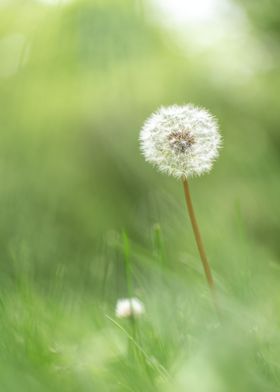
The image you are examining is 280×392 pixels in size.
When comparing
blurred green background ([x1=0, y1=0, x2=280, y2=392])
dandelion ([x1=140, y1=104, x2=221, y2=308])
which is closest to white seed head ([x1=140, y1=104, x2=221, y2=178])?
dandelion ([x1=140, y1=104, x2=221, y2=308])

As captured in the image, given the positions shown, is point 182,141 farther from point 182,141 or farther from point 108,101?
point 108,101

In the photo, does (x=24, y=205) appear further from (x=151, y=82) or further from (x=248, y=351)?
(x=248, y=351)

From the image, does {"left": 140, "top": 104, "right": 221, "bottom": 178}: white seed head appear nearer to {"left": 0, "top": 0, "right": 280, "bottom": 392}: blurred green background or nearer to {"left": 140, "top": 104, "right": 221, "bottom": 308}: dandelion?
{"left": 140, "top": 104, "right": 221, "bottom": 308}: dandelion

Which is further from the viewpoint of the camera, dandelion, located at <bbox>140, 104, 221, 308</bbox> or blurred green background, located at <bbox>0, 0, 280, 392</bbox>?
blurred green background, located at <bbox>0, 0, 280, 392</bbox>

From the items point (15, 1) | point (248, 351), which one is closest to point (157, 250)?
point (248, 351)

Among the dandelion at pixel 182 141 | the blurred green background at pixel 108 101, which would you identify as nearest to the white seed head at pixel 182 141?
the dandelion at pixel 182 141

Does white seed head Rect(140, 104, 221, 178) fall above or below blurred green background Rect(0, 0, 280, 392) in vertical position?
below

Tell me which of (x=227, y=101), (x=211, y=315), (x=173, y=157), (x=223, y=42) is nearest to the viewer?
(x=211, y=315)

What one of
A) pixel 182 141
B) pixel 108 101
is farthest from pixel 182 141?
pixel 108 101

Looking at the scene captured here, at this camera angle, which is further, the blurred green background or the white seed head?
the blurred green background
